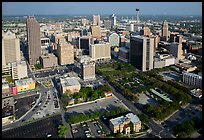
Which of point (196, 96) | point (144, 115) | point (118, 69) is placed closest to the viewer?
point (144, 115)

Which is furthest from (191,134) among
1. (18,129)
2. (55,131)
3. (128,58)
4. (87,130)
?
(128,58)

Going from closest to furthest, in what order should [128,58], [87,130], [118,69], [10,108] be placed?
[87,130] < [10,108] < [118,69] < [128,58]

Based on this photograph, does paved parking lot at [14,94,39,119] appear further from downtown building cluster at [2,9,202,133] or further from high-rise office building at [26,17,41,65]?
high-rise office building at [26,17,41,65]

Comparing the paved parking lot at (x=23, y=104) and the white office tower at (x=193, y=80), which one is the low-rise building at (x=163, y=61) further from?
the paved parking lot at (x=23, y=104)

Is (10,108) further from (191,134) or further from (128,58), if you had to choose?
(128,58)

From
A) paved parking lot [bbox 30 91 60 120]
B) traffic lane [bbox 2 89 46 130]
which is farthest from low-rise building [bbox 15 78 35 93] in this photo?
traffic lane [bbox 2 89 46 130]

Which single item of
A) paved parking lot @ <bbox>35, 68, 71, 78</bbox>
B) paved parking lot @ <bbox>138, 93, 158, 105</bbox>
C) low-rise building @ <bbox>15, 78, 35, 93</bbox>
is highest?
paved parking lot @ <bbox>35, 68, 71, 78</bbox>
